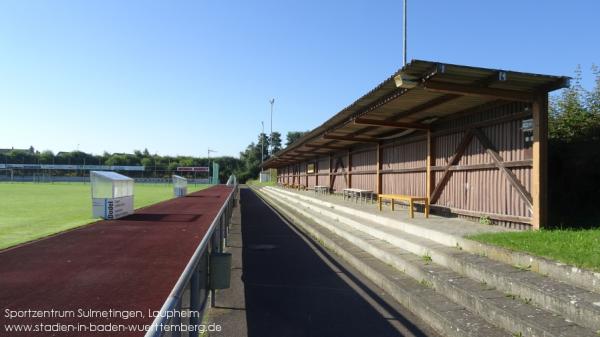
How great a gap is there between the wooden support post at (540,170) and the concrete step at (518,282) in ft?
5.74

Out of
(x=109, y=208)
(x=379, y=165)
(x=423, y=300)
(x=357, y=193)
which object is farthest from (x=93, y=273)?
(x=357, y=193)

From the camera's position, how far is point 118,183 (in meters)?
13.8

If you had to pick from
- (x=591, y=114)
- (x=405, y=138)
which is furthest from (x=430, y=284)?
(x=405, y=138)

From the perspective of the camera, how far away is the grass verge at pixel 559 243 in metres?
4.58

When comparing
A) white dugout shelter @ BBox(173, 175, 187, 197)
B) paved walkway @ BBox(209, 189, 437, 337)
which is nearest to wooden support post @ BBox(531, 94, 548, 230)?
paved walkway @ BBox(209, 189, 437, 337)

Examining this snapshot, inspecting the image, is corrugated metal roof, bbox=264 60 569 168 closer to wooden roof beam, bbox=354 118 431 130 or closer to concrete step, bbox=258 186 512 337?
wooden roof beam, bbox=354 118 431 130

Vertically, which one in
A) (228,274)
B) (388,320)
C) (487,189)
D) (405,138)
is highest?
(405,138)

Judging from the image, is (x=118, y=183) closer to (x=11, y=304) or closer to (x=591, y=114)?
(x=11, y=304)

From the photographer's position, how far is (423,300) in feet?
16.5

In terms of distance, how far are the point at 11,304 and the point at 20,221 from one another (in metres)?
9.69

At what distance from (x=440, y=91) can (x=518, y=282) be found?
4.14 m

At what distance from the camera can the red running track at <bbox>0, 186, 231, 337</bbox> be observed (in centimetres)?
452

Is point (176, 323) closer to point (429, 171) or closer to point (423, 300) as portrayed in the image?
point (423, 300)

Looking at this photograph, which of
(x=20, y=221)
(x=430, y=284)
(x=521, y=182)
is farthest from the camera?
(x=20, y=221)
